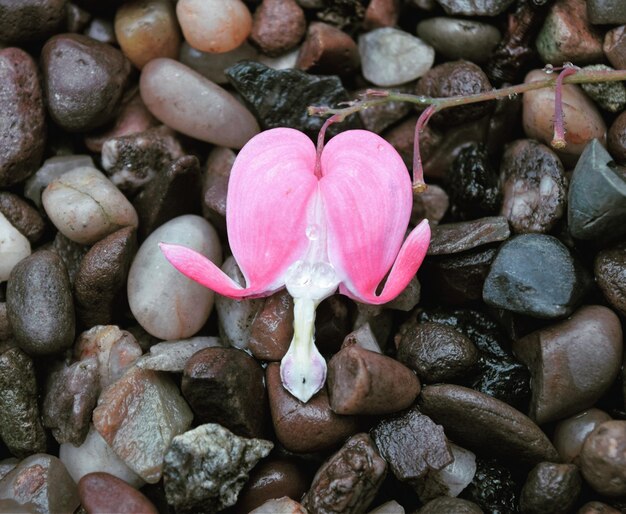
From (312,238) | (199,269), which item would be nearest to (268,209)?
(312,238)

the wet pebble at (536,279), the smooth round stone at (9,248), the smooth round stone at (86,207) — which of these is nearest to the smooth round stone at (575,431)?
the wet pebble at (536,279)

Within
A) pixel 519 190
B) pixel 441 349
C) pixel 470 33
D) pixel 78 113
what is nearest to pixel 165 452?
pixel 441 349

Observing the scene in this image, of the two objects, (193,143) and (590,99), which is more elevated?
(590,99)

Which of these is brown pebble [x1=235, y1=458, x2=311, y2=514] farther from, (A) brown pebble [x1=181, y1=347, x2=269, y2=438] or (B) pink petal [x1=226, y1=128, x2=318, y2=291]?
(B) pink petal [x1=226, y1=128, x2=318, y2=291]

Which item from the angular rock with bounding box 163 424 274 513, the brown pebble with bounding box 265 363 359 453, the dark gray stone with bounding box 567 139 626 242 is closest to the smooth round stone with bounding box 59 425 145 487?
the angular rock with bounding box 163 424 274 513

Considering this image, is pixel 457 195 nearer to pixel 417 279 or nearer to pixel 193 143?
pixel 417 279

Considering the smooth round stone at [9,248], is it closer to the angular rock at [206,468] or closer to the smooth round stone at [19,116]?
the smooth round stone at [19,116]

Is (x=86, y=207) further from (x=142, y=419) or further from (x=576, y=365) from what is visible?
(x=576, y=365)
